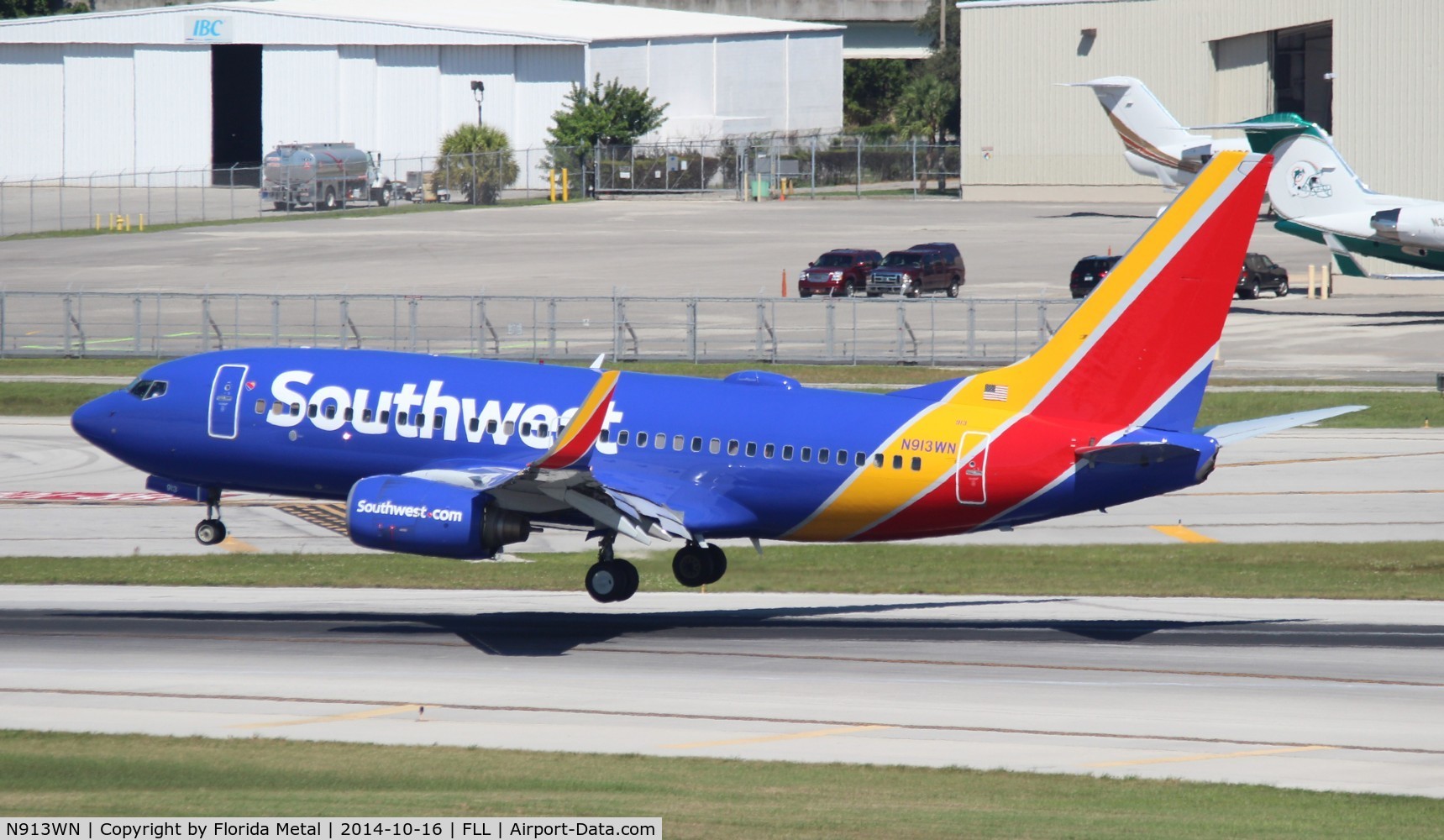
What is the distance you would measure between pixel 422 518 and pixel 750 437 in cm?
640

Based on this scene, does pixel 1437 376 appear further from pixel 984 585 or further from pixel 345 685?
pixel 345 685

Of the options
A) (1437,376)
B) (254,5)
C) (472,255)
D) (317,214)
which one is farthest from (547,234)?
(1437,376)

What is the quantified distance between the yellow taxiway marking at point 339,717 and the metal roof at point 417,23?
12048 centimetres

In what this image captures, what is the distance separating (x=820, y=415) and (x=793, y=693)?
6.56 m

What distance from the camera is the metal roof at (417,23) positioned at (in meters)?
141

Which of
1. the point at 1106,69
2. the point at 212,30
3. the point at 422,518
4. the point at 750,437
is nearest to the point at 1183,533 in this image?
the point at 750,437

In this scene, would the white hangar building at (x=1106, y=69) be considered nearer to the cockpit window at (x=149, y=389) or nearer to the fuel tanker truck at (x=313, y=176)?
the fuel tanker truck at (x=313, y=176)

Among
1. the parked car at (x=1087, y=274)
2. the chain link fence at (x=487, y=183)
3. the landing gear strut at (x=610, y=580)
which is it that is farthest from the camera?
the chain link fence at (x=487, y=183)

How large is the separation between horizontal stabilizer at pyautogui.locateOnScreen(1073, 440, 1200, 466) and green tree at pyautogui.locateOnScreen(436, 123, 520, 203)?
113m

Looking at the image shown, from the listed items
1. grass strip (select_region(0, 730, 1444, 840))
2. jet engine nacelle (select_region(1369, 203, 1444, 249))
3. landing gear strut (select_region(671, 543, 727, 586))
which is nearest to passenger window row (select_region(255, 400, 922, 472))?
landing gear strut (select_region(671, 543, 727, 586))

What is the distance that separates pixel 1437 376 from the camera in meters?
64.8

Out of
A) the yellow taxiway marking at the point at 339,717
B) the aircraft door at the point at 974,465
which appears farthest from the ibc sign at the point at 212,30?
the yellow taxiway marking at the point at 339,717

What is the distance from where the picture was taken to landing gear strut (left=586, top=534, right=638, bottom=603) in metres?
32.9

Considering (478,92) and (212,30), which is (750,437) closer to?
(478,92)
